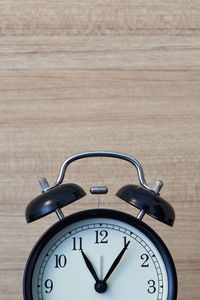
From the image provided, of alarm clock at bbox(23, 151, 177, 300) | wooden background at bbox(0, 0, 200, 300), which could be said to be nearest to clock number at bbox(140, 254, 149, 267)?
alarm clock at bbox(23, 151, 177, 300)

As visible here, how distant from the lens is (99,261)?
1019 millimetres

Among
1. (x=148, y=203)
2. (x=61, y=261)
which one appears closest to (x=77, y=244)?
(x=61, y=261)

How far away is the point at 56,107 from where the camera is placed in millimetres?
1423

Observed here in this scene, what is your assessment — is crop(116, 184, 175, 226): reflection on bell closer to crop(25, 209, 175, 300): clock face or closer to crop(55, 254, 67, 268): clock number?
crop(25, 209, 175, 300): clock face

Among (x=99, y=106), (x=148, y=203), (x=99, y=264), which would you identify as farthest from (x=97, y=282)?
(x=99, y=106)

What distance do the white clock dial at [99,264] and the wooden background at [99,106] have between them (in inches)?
14.2

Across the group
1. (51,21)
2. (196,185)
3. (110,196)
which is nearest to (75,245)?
(110,196)

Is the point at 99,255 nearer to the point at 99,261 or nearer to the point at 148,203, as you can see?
the point at 99,261

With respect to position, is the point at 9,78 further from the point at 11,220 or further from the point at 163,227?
the point at 163,227

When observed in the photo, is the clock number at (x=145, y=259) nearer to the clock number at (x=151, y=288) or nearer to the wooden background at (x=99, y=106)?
the clock number at (x=151, y=288)

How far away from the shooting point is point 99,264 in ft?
3.34

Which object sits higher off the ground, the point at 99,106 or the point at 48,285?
the point at 99,106

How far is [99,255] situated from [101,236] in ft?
0.11

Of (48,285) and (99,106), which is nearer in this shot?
(48,285)
